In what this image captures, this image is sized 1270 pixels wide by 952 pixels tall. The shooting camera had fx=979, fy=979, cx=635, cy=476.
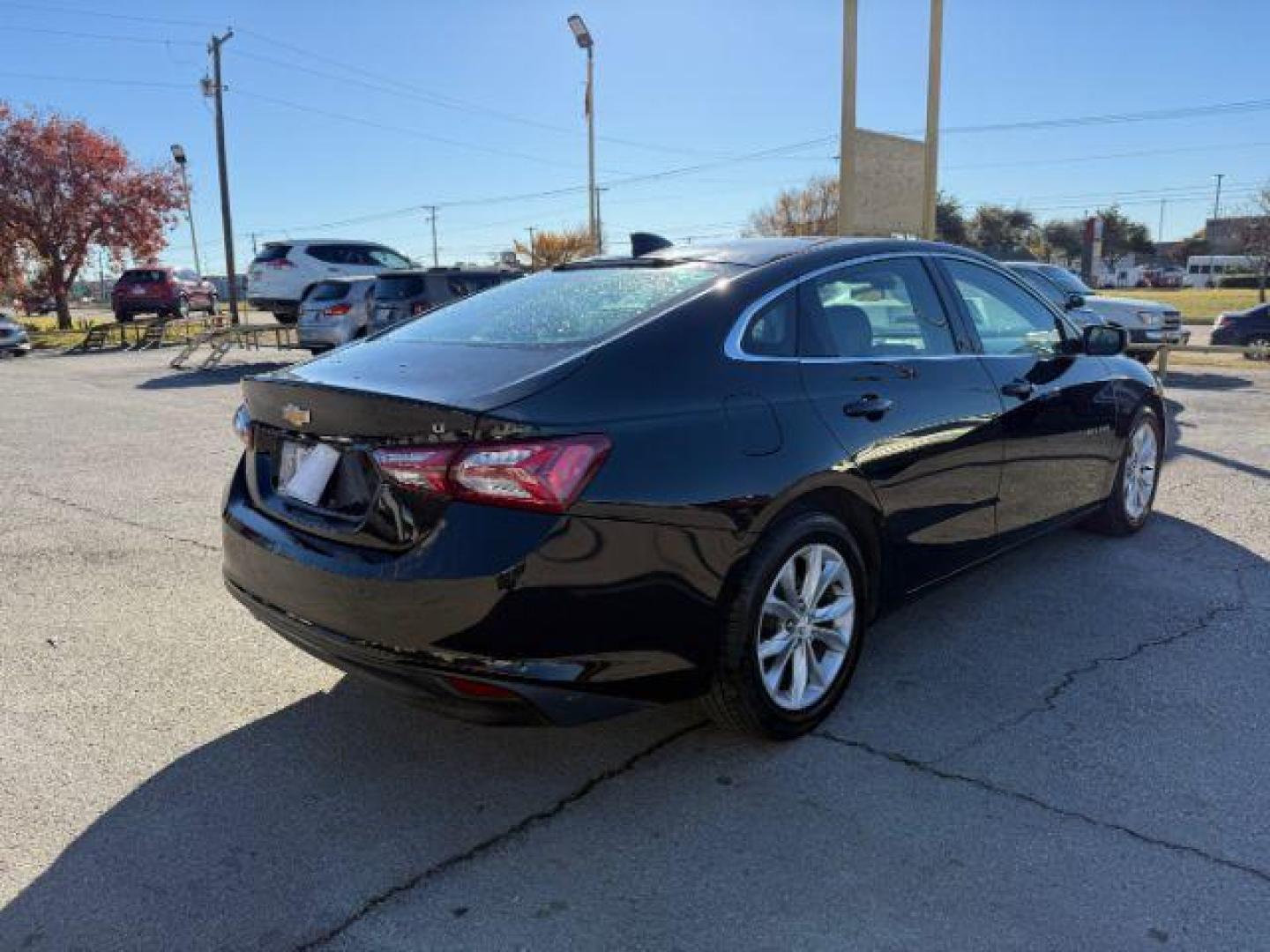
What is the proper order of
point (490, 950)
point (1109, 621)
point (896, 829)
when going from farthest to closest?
point (1109, 621)
point (896, 829)
point (490, 950)

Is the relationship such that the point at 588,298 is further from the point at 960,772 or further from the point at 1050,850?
the point at 1050,850

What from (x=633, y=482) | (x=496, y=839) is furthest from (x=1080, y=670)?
(x=496, y=839)

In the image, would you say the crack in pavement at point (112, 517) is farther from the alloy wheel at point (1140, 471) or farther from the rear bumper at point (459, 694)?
the alloy wheel at point (1140, 471)

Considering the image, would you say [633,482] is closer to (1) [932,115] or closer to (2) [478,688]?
(2) [478,688]

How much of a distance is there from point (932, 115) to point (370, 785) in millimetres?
13628

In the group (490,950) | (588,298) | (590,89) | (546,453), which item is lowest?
(490,950)

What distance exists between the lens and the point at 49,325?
35469 mm

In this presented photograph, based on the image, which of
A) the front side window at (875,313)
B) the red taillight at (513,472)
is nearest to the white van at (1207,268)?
the front side window at (875,313)

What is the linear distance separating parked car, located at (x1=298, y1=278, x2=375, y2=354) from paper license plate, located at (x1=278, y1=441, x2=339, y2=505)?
1361 centimetres

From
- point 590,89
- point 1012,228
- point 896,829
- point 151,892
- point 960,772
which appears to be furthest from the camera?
point 1012,228

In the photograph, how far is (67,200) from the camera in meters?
29.6

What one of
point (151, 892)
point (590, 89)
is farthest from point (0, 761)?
point (590, 89)

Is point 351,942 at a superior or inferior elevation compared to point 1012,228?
inferior

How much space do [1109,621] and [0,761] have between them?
4.25 m
